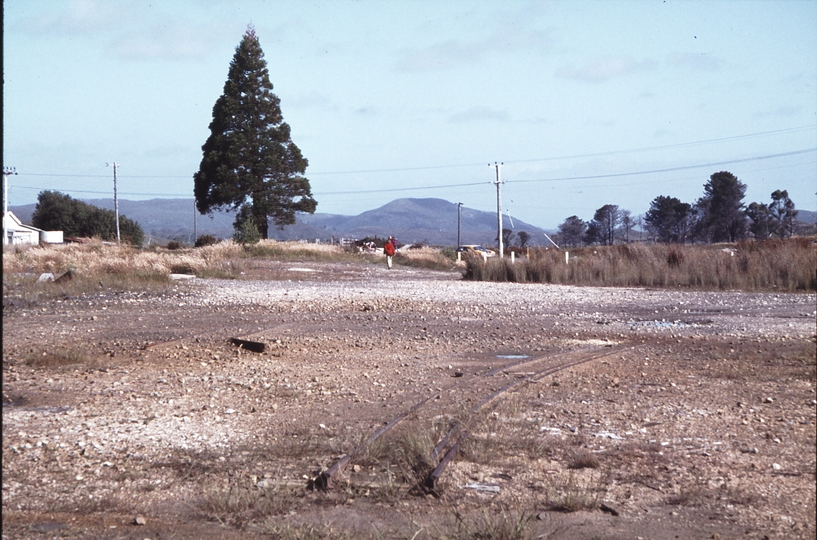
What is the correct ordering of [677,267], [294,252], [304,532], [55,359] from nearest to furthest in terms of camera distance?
1. [304,532]
2. [55,359]
3. [677,267]
4. [294,252]

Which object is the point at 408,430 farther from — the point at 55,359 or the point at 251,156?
the point at 251,156

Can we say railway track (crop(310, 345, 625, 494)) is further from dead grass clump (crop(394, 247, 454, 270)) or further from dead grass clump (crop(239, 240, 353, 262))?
dead grass clump (crop(394, 247, 454, 270))

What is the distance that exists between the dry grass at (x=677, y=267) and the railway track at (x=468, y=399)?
3.53m

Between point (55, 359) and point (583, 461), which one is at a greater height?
point (55, 359)

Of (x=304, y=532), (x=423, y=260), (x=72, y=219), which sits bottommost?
(x=304, y=532)

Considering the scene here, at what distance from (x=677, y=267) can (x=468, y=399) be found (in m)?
17.8

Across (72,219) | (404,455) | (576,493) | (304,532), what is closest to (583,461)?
(576,493)

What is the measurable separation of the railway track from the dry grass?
11.6ft

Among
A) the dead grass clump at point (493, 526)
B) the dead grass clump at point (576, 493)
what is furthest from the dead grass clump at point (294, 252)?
the dead grass clump at point (493, 526)

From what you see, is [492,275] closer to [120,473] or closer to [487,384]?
[487,384]

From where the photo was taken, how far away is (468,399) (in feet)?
24.9

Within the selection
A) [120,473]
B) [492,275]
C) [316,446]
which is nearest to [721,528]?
[316,446]

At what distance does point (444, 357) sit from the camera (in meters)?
10.5

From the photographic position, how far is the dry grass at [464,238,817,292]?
1249 centimetres
